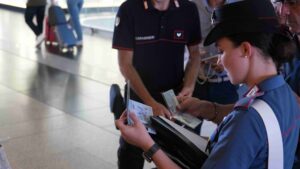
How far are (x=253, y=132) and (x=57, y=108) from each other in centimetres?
372

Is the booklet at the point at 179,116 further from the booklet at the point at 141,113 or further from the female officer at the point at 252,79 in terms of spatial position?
the female officer at the point at 252,79

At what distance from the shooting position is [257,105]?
1.38 m

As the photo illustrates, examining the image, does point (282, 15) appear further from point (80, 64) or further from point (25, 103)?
point (80, 64)

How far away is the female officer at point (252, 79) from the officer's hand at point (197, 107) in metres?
0.56

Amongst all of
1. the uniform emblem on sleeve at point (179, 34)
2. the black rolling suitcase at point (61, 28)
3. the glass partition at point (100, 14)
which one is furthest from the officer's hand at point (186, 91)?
the glass partition at point (100, 14)

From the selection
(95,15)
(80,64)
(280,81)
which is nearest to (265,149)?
(280,81)

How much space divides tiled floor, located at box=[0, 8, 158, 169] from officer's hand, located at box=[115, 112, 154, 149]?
191 centimetres

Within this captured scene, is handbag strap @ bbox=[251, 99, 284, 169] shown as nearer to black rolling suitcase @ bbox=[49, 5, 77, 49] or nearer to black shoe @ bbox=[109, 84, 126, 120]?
black shoe @ bbox=[109, 84, 126, 120]

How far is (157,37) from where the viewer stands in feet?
8.24

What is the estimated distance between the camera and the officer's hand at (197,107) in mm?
2039

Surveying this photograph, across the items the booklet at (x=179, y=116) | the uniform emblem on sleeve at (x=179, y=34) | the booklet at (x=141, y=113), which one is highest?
the uniform emblem on sleeve at (x=179, y=34)

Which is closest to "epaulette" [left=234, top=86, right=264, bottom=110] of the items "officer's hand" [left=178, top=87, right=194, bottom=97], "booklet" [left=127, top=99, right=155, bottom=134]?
"booklet" [left=127, top=99, right=155, bottom=134]

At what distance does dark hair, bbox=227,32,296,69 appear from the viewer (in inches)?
54.4

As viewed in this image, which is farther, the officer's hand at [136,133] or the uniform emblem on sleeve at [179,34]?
the uniform emblem on sleeve at [179,34]
